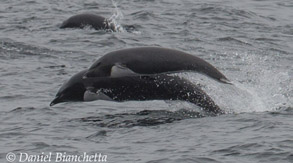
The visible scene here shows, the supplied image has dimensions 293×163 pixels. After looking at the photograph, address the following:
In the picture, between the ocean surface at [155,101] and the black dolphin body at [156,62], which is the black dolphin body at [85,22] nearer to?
the ocean surface at [155,101]

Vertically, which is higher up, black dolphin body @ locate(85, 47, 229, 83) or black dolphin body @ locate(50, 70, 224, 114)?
black dolphin body @ locate(85, 47, 229, 83)

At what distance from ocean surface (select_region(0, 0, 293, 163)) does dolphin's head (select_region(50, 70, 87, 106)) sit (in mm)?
230

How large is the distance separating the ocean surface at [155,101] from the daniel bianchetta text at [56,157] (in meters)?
0.03

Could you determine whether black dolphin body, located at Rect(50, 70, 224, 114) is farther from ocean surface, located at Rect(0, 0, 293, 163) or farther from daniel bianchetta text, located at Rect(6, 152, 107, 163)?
daniel bianchetta text, located at Rect(6, 152, 107, 163)

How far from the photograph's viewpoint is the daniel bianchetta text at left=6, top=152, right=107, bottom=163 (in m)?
10.2

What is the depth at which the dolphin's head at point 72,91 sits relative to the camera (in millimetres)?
12961

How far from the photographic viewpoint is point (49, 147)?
35.3 ft

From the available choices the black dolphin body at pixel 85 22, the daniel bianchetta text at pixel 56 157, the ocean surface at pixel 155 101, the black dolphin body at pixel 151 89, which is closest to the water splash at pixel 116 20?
the ocean surface at pixel 155 101

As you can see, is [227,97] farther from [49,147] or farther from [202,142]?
[49,147]

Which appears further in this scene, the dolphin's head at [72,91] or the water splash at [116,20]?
the water splash at [116,20]

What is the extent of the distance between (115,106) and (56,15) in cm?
1219

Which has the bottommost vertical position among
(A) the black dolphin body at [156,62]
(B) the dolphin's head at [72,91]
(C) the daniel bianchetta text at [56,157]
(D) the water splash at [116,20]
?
(D) the water splash at [116,20]

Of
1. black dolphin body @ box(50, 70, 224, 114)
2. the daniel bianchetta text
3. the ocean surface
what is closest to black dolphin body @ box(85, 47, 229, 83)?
black dolphin body @ box(50, 70, 224, 114)

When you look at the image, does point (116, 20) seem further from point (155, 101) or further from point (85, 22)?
point (155, 101)
